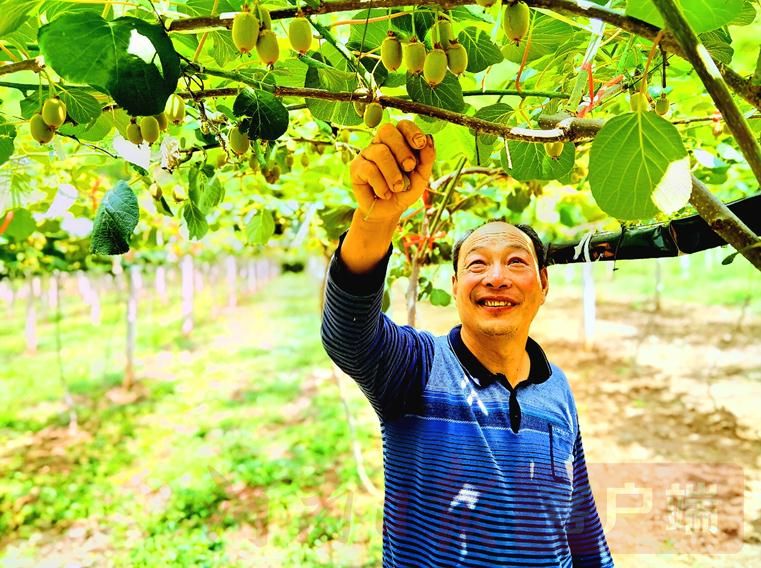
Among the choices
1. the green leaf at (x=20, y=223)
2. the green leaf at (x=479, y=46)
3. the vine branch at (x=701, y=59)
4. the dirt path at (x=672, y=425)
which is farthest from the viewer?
the dirt path at (x=672, y=425)

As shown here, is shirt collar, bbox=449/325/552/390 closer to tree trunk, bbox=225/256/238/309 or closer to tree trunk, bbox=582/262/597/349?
tree trunk, bbox=582/262/597/349

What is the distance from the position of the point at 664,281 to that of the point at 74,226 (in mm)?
17946

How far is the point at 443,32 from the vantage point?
2.58 ft

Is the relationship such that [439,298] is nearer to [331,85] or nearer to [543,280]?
[543,280]

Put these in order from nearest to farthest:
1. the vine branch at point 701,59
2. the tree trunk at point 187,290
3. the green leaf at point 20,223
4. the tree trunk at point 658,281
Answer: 1. the vine branch at point 701,59
2. the green leaf at point 20,223
3. the tree trunk at point 658,281
4. the tree trunk at point 187,290

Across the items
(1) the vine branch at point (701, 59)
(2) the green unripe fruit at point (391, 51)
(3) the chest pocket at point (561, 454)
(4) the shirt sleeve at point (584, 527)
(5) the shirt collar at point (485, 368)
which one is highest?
(2) the green unripe fruit at point (391, 51)

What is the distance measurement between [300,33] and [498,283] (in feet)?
3.21

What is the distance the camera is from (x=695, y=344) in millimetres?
10750

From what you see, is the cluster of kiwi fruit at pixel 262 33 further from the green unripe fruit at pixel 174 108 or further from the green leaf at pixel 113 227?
the green leaf at pixel 113 227

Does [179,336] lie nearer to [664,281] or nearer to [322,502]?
[322,502]

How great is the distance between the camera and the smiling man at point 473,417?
51.2 inches

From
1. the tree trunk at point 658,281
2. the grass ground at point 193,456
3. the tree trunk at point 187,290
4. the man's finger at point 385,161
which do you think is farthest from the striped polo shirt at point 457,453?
the tree trunk at point 187,290

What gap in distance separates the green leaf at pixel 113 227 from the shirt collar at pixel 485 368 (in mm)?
932

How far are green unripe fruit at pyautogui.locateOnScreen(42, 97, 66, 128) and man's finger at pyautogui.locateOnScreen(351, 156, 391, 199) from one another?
400 millimetres
